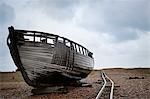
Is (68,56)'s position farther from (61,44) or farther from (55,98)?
(55,98)

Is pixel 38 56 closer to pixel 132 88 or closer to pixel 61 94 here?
pixel 61 94

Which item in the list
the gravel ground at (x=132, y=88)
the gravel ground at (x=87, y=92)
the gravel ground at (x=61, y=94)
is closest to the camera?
the gravel ground at (x=132, y=88)

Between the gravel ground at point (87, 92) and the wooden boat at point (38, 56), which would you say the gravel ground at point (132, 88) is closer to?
the gravel ground at point (87, 92)

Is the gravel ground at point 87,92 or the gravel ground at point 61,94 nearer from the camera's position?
the gravel ground at point 87,92

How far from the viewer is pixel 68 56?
1619cm

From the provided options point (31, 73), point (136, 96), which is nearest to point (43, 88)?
point (31, 73)

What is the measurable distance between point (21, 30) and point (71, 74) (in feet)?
14.1

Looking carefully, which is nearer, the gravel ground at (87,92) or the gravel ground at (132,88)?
the gravel ground at (132,88)

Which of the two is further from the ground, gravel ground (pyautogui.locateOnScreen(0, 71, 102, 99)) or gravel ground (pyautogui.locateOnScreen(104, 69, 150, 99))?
gravel ground (pyautogui.locateOnScreen(104, 69, 150, 99))

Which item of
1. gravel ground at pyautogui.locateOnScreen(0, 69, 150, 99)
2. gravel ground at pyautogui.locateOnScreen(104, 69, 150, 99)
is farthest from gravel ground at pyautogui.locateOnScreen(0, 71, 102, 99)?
gravel ground at pyautogui.locateOnScreen(104, 69, 150, 99)

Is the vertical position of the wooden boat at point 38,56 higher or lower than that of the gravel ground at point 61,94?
higher

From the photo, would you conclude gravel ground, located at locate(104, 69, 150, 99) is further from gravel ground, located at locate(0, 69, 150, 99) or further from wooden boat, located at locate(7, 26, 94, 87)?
wooden boat, located at locate(7, 26, 94, 87)

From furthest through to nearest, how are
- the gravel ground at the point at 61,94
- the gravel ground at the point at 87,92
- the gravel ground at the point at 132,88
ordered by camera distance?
the gravel ground at the point at 61,94
the gravel ground at the point at 87,92
the gravel ground at the point at 132,88

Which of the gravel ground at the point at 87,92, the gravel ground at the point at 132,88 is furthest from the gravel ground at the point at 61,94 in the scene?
the gravel ground at the point at 132,88
